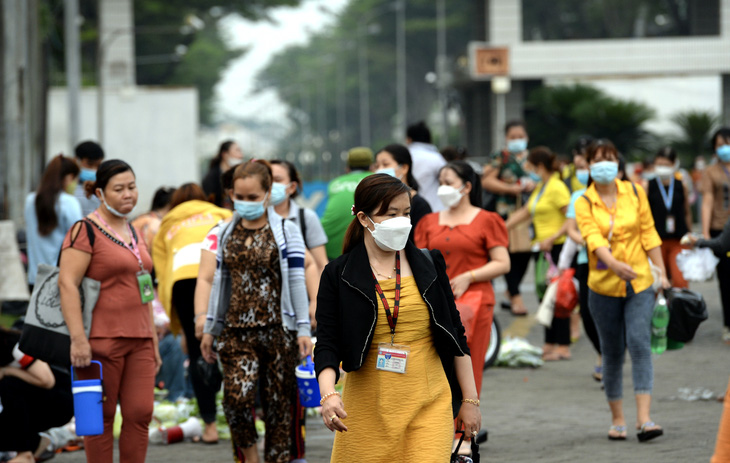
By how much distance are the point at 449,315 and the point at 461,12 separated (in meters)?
76.2

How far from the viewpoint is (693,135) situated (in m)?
37.0

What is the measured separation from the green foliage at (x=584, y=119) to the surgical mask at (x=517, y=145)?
24094mm

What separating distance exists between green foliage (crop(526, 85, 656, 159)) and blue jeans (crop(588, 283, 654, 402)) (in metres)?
29.8

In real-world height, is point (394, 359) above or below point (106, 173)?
below

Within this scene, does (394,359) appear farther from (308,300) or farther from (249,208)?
(308,300)

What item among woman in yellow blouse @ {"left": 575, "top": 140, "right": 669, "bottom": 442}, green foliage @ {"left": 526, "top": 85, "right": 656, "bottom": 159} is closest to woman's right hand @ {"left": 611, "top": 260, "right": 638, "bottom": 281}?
woman in yellow blouse @ {"left": 575, "top": 140, "right": 669, "bottom": 442}

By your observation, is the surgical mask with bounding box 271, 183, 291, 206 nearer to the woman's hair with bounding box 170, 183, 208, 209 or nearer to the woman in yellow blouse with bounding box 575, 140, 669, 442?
the woman's hair with bounding box 170, 183, 208, 209

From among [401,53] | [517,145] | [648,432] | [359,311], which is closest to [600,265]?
[648,432]

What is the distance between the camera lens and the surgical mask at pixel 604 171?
284 inches

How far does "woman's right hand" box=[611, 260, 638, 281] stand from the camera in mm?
7023

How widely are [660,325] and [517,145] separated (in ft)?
19.5

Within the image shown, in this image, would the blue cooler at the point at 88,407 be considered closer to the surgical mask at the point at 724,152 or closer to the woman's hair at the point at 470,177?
the woman's hair at the point at 470,177

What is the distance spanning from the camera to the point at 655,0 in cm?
5188

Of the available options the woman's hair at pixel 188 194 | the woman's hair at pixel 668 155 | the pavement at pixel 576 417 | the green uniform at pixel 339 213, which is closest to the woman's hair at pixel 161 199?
the woman's hair at pixel 188 194
